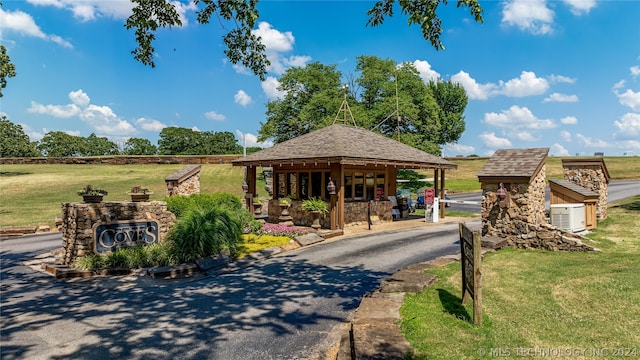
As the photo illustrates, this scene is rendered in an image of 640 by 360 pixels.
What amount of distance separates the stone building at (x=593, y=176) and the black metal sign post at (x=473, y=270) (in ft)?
38.8

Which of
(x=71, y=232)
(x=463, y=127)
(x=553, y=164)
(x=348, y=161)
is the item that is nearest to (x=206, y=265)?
(x=71, y=232)

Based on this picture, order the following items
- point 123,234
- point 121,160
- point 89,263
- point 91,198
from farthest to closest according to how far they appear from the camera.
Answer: point 121,160
point 123,234
point 91,198
point 89,263

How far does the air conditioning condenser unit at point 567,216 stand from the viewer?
11.5 m

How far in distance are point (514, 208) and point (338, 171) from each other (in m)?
7.20

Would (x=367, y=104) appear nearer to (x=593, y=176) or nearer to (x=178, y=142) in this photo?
(x=593, y=176)

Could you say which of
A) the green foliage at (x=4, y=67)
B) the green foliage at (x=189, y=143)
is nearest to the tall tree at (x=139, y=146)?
the green foliage at (x=189, y=143)

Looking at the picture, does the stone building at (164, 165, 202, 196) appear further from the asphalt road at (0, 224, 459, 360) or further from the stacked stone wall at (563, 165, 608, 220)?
the stacked stone wall at (563, 165, 608, 220)

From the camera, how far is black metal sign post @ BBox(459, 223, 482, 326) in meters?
5.06

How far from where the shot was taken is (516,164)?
11.0 meters

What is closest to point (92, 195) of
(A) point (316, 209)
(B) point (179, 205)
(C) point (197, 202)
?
(B) point (179, 205)

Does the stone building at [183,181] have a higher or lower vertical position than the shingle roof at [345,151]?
lower

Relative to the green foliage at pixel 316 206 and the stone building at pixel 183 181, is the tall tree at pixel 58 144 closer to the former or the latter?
the stone building at pixel 183 181

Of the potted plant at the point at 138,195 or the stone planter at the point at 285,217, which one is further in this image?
the stone planter at the point at 285,217

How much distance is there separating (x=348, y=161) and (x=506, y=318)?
Result: 10.3 m
